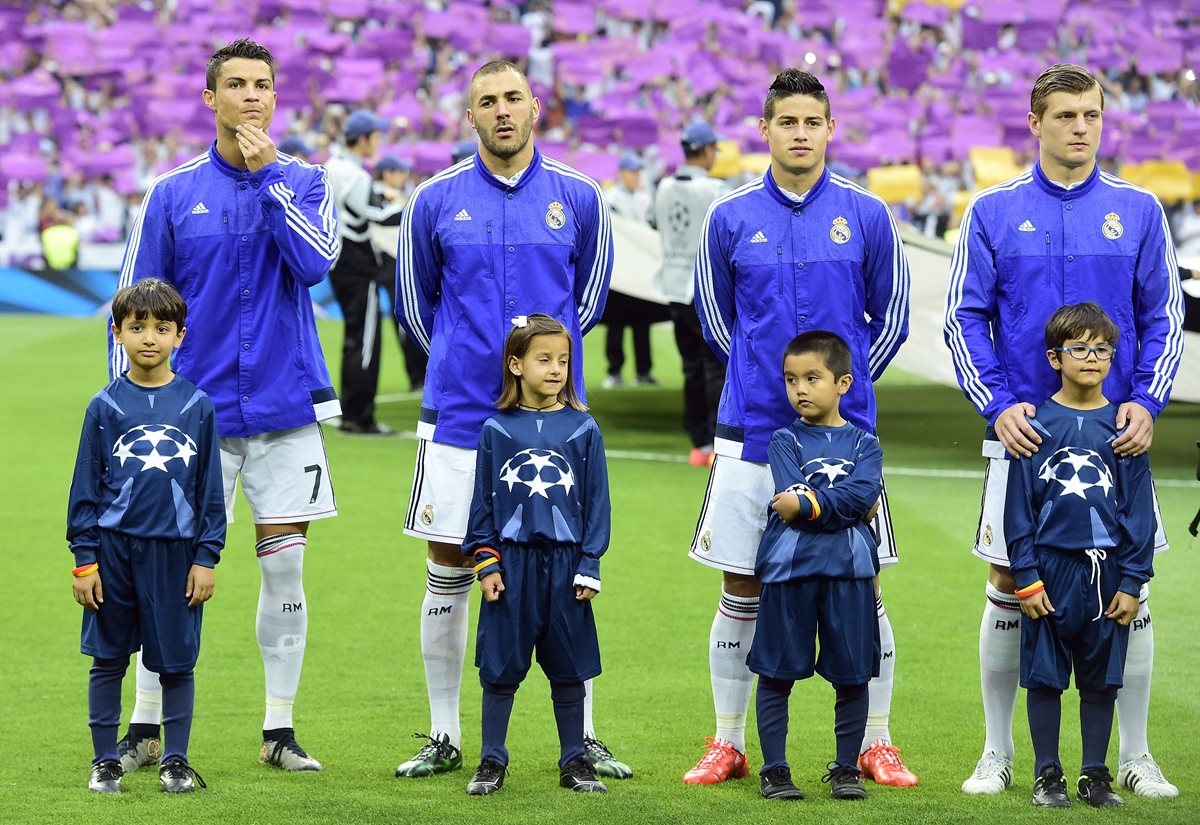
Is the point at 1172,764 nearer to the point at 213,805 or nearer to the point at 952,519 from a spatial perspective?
the point at 213,805

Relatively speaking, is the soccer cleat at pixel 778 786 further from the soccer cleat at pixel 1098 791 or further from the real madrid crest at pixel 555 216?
the real madrid crest at pixel 555 216

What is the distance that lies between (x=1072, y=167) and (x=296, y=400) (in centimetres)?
240

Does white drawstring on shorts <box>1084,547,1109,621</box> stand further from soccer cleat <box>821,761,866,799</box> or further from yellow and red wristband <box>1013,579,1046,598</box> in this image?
soccer cleat <box>821,761,866,799</box>

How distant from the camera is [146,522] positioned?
454 cm

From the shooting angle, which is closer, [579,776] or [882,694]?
[579,776]

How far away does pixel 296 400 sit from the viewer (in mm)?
5047

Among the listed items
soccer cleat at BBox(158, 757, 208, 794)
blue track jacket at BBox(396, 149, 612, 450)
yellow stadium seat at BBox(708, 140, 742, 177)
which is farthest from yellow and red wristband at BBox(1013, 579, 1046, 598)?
yellow stadium seat at BBox(708, 140, 742, 177)

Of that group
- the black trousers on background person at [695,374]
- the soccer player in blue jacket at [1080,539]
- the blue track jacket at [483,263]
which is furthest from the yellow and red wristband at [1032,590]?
the black trousers on background person at [695,374]

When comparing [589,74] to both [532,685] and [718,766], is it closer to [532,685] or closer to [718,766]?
[532,685]

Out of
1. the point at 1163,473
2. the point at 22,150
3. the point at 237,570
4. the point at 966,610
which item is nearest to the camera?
the point at 966,610

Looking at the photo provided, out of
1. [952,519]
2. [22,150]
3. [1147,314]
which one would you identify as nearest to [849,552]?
[1147,314]

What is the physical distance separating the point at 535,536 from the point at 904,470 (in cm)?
709

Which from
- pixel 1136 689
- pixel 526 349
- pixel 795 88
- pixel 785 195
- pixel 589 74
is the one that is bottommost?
pixel 1136 689

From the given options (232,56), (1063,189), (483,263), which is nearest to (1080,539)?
(1063,189)
